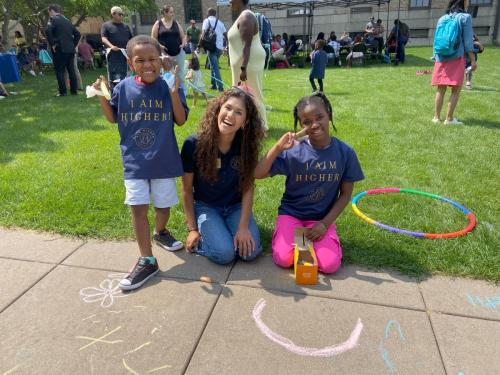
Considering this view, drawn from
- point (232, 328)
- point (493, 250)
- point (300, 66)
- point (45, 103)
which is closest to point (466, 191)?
point (493, 250)

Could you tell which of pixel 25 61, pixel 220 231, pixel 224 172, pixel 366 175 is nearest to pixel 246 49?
pixel 366 175

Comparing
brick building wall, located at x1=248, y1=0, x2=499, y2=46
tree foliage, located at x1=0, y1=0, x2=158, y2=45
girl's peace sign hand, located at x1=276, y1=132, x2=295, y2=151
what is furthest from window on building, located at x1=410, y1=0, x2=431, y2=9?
girl's peace sign hand, located at x1=276, y1=132, x2=295, y2=151

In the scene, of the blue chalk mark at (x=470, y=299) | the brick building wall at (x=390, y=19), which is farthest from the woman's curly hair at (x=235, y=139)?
the brick building wall at (x=390, y=19)

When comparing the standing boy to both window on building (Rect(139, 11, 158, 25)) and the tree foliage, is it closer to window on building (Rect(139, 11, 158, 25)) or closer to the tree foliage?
the tree foliage

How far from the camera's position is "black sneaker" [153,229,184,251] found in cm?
317

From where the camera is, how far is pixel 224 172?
122 inches

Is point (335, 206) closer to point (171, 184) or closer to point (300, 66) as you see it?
point (171, 184)

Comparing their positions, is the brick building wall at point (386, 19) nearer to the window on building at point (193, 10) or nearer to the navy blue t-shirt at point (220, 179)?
the window on building at point (193, 10)

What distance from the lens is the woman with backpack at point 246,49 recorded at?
5.30 metres

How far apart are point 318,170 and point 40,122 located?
636cm

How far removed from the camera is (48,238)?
3350mm

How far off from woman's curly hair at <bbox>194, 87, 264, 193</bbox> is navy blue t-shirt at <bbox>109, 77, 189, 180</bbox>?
305 mm

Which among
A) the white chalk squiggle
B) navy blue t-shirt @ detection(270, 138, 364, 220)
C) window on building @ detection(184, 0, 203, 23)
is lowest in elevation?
the white chalk squiggle

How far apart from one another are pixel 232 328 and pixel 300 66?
57.1 feet
